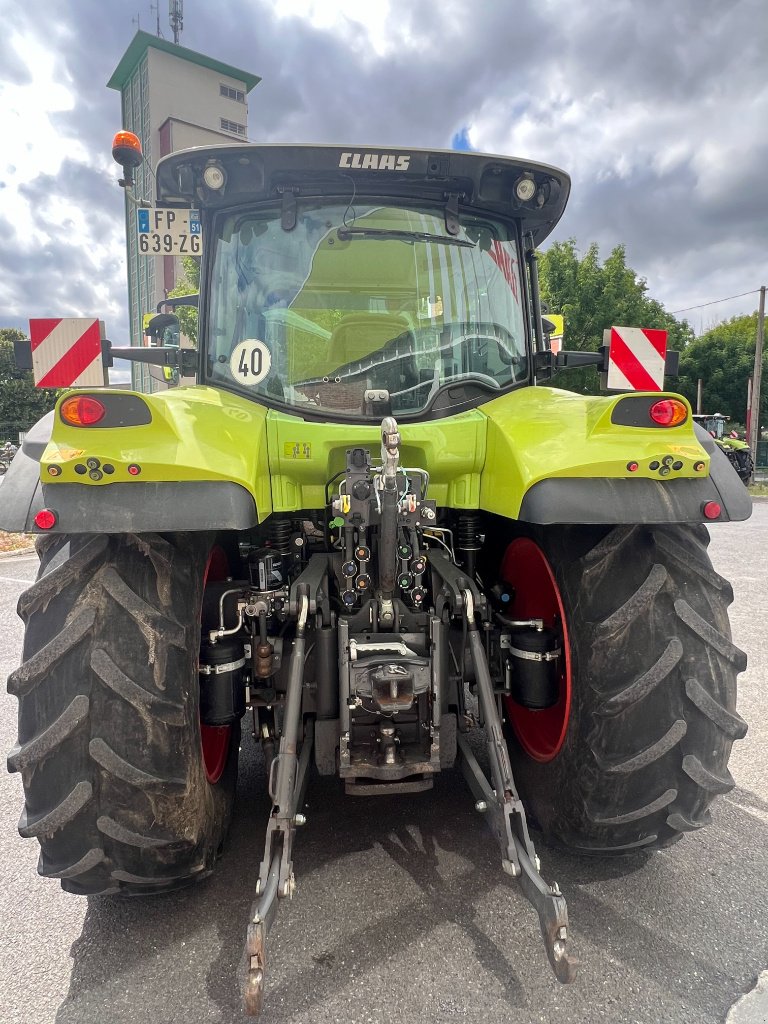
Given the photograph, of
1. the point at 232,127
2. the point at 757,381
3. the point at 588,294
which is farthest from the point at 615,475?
the point at 232,127

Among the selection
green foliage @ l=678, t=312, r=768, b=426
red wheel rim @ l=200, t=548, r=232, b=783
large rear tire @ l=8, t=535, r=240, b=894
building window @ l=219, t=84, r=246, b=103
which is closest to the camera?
large rear tire @ l=8, t=535, r=240, b=894

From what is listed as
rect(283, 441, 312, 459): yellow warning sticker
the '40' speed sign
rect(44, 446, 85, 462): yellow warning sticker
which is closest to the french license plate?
the '40' speed sign

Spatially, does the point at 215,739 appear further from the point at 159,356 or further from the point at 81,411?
the point at 159,356

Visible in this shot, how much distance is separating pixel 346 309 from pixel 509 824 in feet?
6.53

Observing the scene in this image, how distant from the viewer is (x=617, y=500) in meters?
1.81

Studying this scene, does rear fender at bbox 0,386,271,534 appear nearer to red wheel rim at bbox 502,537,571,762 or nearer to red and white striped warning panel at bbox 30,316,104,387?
red wheel rim at bbox 502,537,571,762

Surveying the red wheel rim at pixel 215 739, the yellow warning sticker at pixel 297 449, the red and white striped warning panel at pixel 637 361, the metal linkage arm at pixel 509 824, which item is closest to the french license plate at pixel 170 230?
the yellow warning sticker at pixel 297 449

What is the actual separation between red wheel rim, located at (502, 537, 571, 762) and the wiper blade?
1.31 meters

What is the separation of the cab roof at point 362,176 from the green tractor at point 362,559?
11 millimetres

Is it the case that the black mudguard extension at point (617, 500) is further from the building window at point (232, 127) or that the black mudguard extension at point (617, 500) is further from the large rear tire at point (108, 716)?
the building window at point (232, 127)

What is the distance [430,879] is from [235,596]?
1231 mm

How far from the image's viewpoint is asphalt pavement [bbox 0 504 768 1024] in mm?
1727

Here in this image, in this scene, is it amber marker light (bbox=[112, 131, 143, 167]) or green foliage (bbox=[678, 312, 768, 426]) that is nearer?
amber marker light (bbox=[112, 131, 143, 167])

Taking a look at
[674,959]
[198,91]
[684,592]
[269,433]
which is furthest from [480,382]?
[198,91]
